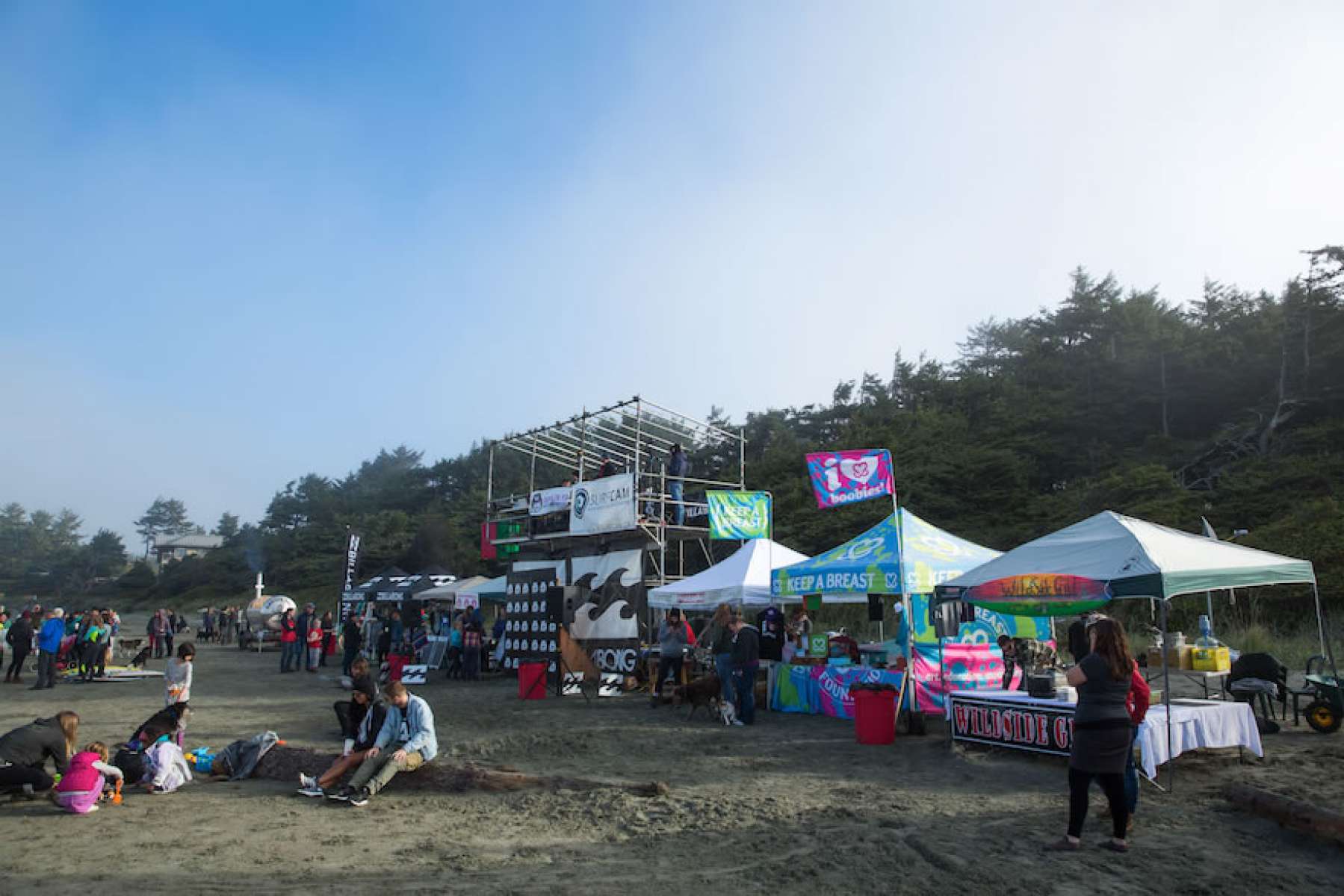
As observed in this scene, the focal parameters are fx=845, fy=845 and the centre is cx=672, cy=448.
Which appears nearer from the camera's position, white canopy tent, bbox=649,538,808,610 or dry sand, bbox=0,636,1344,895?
dry sand, bbox=0,636,1344,895

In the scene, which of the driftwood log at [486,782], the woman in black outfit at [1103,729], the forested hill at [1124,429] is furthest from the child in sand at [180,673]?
the forested hill at [1124,429]

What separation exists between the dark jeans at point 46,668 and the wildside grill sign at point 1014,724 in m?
16.0

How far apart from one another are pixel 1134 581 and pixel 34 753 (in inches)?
382

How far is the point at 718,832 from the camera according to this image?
602 centimetres

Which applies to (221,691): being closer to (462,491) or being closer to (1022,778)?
(1022,778)

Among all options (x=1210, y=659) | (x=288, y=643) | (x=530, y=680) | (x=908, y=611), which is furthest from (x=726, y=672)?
(x=288, y=643)

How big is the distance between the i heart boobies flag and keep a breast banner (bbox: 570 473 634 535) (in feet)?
23.7

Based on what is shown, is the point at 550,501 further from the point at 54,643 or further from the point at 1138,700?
the point at 1138,700

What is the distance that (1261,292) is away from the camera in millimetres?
35125

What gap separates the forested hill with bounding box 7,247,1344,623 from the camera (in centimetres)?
2542

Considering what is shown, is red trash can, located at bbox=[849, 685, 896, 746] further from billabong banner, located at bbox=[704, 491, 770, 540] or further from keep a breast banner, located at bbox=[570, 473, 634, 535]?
keep a breast banner, located at bbox=[570, 473, 634, 535]

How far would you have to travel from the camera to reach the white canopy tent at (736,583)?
47.4ft

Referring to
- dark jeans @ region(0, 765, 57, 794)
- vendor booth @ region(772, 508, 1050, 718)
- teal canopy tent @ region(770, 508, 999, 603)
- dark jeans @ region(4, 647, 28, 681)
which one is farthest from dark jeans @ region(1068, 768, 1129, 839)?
dark jeans @ region(4, 647, 28, 681)

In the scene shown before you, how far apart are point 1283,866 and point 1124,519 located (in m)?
4.11
